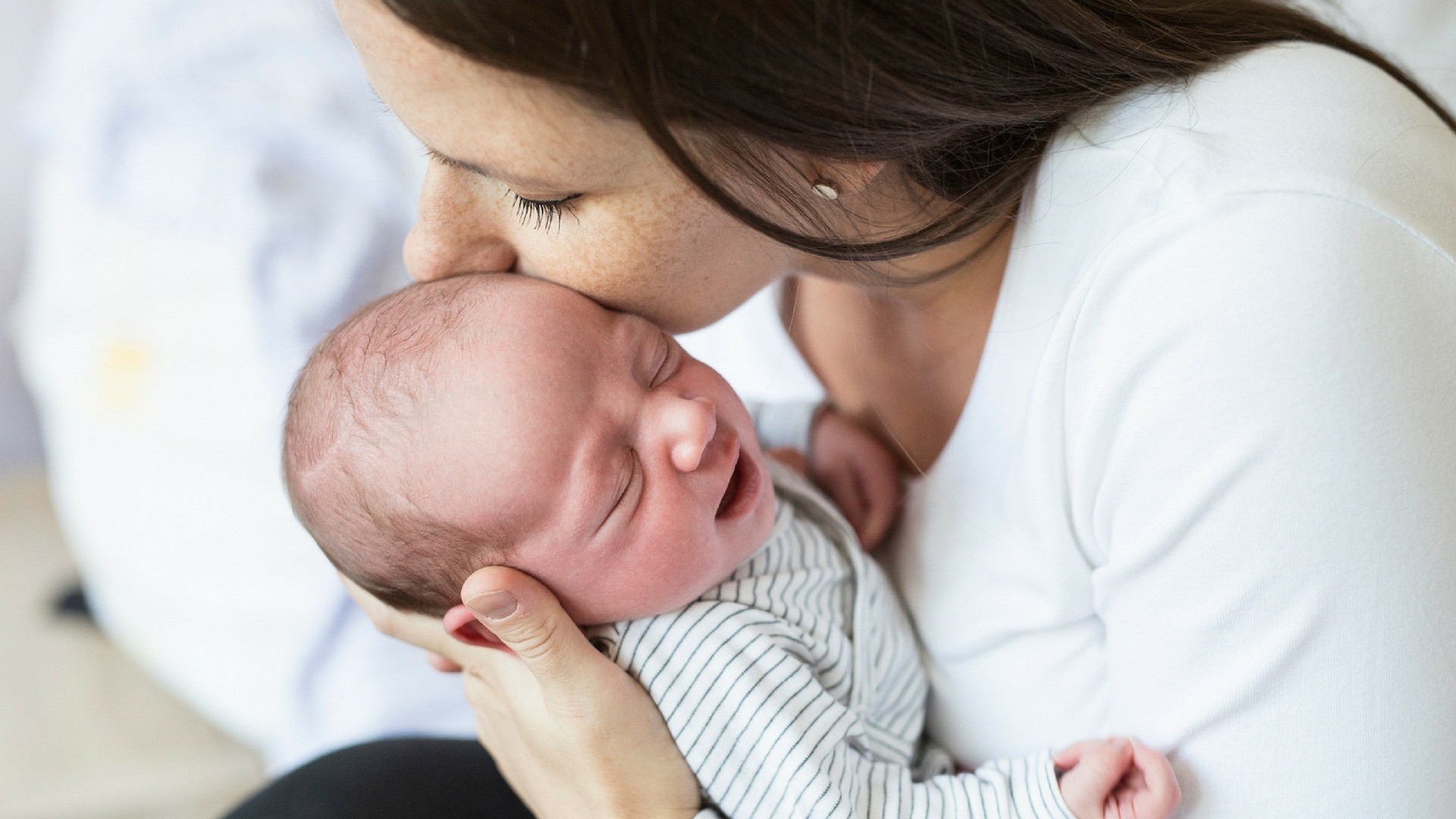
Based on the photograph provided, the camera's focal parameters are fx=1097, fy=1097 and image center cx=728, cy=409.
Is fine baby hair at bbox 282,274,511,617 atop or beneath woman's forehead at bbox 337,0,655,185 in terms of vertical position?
beneath

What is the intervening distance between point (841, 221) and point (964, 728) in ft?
1.70

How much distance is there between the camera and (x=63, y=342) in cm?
189

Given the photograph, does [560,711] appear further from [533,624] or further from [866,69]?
[866,69]

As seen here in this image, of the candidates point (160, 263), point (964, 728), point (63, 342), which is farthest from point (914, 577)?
point (63, 342)

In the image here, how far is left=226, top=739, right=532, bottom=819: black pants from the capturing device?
114 cm

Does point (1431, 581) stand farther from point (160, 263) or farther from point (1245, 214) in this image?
point (160, 263)

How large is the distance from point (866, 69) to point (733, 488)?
0.41 m

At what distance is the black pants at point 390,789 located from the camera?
1136mm

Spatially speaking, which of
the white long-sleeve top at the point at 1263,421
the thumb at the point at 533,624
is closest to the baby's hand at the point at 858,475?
the white long-sleeve top at the point at 1263,421

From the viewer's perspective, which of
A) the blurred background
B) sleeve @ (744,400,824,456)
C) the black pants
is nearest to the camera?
the black pants

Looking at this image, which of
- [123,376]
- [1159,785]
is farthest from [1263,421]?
[123,376]

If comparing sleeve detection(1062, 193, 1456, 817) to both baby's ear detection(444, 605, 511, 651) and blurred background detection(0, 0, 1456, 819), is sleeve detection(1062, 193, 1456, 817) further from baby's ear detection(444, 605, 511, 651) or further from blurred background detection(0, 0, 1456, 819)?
blurred background detection(0, 0, 1456, 819)

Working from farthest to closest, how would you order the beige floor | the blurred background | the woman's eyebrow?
1. the beige floor
2. the blurred background
3. the woman's eyebrow

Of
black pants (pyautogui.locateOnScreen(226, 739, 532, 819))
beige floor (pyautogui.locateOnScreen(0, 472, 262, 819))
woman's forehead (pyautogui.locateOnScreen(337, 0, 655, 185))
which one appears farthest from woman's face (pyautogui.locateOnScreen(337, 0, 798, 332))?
beige floor (pyautogui.locateOnScreen(0, 472, 262, 819))
